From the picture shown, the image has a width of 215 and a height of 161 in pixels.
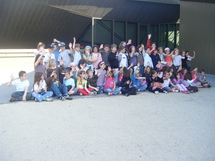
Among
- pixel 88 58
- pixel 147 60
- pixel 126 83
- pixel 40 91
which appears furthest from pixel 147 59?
pixel 40 91

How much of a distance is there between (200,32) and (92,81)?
8.38 metres

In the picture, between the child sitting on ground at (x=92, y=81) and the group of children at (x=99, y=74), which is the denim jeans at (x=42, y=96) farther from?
the child sitting on ground at (x=92, y=81)

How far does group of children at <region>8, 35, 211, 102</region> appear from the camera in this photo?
7423 mm

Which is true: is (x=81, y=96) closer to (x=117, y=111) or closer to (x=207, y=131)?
(x=117, y=111)

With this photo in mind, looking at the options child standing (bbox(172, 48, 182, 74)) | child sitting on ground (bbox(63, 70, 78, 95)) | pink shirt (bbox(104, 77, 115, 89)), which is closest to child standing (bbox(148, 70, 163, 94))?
pink shirt (bbox(104, 77, 115, 89))

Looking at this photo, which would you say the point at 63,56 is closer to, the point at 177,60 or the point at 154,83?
the point at 154,83

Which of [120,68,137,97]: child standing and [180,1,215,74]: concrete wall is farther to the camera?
[180,1,215,74]: concrete wall

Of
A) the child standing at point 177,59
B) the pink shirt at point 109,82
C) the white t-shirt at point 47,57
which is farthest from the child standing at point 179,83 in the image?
the white t-shirt at point 47,57

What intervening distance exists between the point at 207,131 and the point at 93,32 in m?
13.5

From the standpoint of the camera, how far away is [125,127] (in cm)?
495

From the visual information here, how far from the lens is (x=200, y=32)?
1395 cm

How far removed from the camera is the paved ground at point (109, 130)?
378 cm

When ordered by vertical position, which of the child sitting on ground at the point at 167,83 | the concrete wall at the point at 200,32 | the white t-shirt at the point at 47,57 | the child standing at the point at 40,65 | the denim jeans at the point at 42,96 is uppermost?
the concrete wall at the point at 200,32

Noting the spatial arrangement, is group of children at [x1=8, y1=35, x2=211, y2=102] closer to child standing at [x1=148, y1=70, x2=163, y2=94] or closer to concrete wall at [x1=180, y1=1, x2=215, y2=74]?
child standing at [x1=148, y1=70, x2=163, y2=94]
